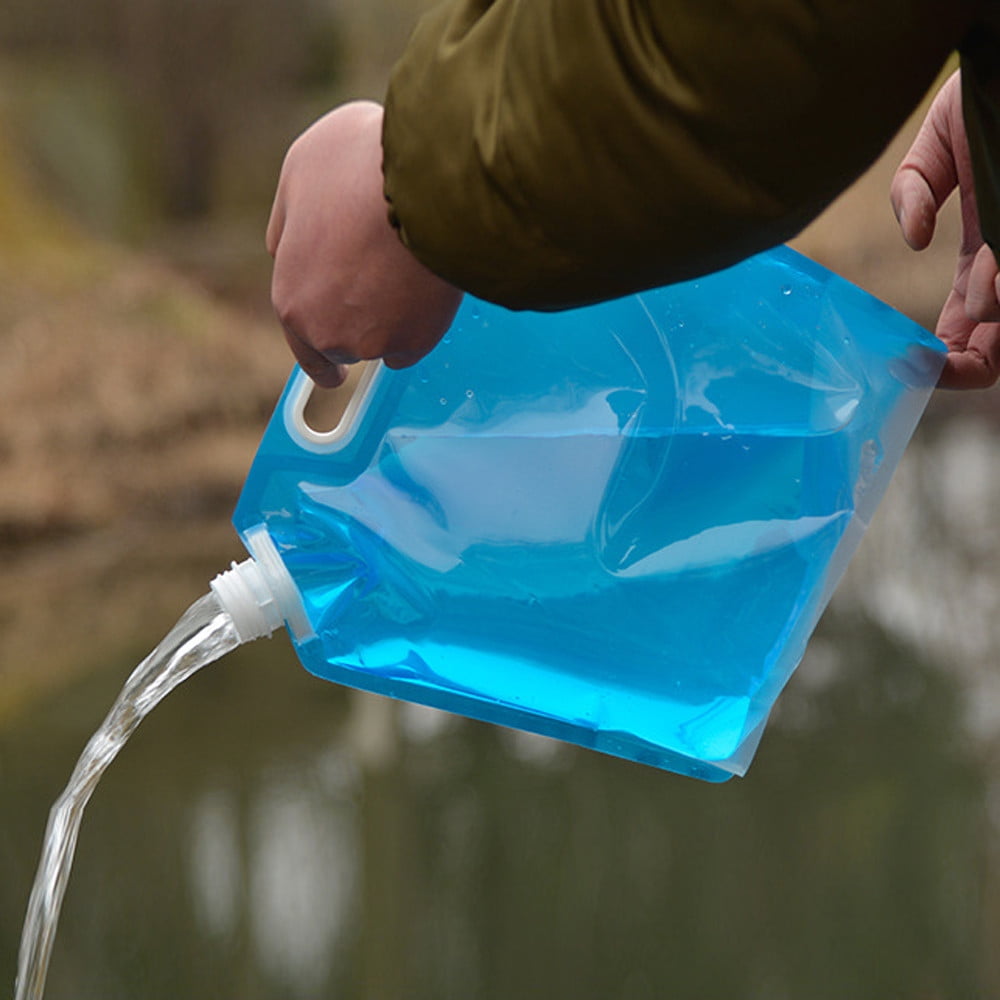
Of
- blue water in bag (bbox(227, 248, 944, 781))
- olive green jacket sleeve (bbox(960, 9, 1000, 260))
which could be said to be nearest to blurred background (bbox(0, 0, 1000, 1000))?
blue water in bag (bbox(227, 248, 944, 781))

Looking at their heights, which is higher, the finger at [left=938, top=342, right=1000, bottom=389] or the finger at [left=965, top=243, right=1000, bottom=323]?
the finger at [left=965, top=243, right=1000, bottom=323]

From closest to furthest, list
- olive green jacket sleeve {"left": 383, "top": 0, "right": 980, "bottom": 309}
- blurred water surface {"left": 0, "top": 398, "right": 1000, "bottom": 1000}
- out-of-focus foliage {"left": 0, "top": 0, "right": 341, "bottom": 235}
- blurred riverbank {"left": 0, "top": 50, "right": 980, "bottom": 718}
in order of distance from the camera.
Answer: olive green jacket sleeve {"left": 383, "top": 0, "right": 980, "bottom": 309}
blurred water surface {"left": 0, "top": 398, "right": 1000, "bottom": 1000}
blurred riverbank {"left": 0, "top": 50, "right": 980, "bottom": 718}
out-of-focus foliage {"left": 0, "top": 0, "right": 341, "bottom": 235}

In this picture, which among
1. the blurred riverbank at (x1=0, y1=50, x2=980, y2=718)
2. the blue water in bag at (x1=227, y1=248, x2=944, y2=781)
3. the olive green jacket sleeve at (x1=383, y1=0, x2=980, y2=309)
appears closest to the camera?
the olive green jacket sleeve at (x1=383, y1=0, x2=980, y2=309)

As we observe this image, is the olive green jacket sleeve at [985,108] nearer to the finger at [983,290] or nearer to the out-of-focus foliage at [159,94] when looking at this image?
the finger at [983,290]

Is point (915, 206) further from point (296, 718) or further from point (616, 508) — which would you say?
point (296, 718)

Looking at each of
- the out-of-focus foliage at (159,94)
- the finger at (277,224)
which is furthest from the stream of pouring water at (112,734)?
the out-of-focus foliage at (159,94)

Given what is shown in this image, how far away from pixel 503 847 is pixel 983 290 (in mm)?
1261

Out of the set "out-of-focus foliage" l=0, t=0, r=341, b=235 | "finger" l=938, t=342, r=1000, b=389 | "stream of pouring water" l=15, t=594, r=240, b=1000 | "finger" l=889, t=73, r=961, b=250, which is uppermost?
"out-of-focus foliage" l=0, t=0, r=341, b=235

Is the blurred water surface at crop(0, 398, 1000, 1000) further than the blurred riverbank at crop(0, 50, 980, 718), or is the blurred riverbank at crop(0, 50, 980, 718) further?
the blurred riverbank at crop(0, 50, 980, 718)

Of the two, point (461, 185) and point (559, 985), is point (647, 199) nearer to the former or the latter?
point (461, 185)

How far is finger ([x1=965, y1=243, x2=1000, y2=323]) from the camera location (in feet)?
1.80

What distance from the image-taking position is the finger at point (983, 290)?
0.55 metres

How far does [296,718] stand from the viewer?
1846mm

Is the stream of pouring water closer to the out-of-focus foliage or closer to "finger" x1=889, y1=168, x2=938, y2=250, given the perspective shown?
"finger" x1=889, y1=168, x2=938, y2=250
